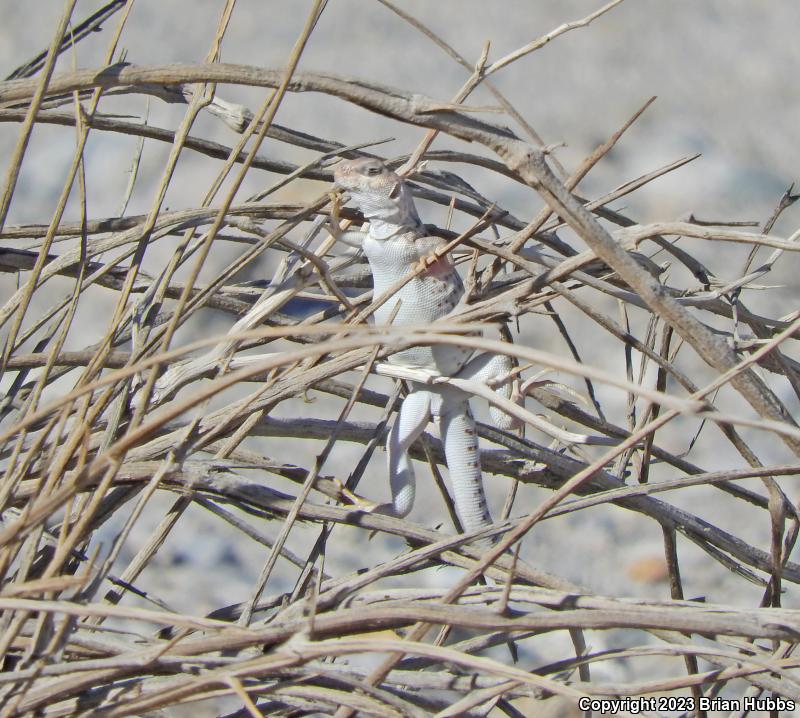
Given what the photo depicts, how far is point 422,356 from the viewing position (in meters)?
1.27

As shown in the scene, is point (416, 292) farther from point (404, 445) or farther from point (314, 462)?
point (314, 462)

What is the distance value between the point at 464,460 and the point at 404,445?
0.27 ft

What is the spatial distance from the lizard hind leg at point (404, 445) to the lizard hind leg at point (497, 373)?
2.8 inches

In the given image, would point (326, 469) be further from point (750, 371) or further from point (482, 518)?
point (750, 371)

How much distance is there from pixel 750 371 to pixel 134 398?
2.03 ft

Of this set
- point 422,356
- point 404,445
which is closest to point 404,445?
point 404,445

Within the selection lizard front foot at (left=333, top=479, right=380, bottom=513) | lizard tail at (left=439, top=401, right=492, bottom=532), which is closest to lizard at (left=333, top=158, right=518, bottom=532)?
lizard tail at (left=439, top=401, right=492, bottom=532)

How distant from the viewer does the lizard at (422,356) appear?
4.09 ft

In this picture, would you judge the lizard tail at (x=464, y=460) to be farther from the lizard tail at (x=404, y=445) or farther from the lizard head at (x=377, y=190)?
the lizard head at (x=377, y=190)

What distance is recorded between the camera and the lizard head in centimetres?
121

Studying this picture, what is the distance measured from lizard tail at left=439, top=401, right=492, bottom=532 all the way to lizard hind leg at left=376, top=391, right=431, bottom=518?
3 cm

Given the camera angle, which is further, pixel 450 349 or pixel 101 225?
pixel 450 349

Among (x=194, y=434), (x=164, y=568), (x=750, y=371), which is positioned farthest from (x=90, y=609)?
(x=164, y=568)

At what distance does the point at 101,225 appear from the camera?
3.63ft
